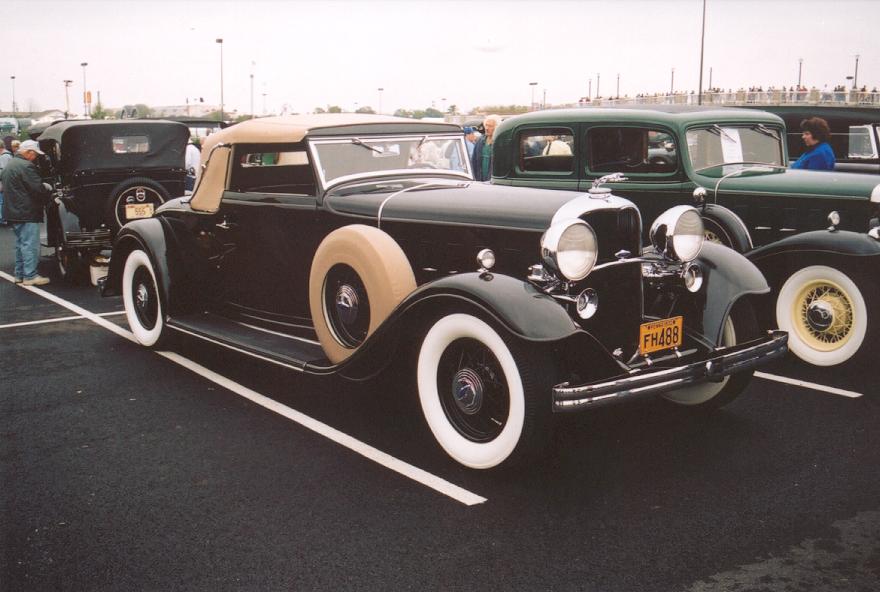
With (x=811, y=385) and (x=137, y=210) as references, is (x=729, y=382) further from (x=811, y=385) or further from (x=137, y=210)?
(x=137, y=210)

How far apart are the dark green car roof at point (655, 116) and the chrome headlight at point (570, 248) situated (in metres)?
3.77

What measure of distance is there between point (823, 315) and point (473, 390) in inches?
130

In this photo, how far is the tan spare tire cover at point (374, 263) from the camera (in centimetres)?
448

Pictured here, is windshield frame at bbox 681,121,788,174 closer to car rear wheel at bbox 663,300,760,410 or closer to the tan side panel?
car rear wheel at bbox 663,300,760,410

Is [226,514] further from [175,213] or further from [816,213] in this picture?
[816,213]

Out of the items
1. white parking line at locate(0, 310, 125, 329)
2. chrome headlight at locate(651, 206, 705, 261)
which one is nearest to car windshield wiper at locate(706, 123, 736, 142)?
chrome headlight at locate(651, 206, 705, 261)

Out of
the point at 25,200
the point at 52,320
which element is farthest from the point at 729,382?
the point at 25,200

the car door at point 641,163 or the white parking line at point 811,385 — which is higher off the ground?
the car door at point 641,163

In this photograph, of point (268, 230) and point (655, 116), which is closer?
point (268, 230)

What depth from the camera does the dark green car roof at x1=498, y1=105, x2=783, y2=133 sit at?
731 centimetres

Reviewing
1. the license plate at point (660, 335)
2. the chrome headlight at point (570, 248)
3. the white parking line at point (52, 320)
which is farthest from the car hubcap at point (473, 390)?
the white parking line at point (52, 320)

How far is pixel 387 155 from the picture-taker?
5461mm

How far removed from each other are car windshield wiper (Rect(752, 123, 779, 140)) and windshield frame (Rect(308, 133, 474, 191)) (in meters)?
3.49

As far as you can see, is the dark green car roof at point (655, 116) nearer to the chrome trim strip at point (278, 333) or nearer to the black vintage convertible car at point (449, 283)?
the black vintage convertible car at point (449, 283)
